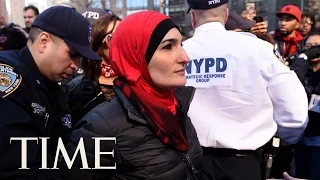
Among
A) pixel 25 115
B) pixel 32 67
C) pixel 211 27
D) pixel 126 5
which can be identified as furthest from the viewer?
pixel 126 5

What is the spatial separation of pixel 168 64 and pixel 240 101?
29.8 inches

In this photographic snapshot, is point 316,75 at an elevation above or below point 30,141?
below

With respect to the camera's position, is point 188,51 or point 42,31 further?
point 188,51

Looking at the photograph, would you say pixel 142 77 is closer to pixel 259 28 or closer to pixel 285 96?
pixel 285 96

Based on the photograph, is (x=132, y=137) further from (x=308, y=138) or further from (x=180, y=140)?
(x=308, y=138)

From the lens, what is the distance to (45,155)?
1630mm

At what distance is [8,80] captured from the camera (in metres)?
1.59

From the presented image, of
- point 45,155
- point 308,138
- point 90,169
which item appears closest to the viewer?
point 90,169

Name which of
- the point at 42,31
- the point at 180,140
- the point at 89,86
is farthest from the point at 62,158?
the point at 89,86

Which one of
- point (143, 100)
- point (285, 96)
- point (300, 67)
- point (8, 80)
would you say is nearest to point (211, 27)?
point (285, 96)

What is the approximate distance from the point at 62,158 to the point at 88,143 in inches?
5.4

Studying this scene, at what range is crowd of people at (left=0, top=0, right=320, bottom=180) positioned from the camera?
157 cm

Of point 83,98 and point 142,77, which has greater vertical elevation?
point 142,77

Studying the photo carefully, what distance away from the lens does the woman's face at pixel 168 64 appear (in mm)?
1707
